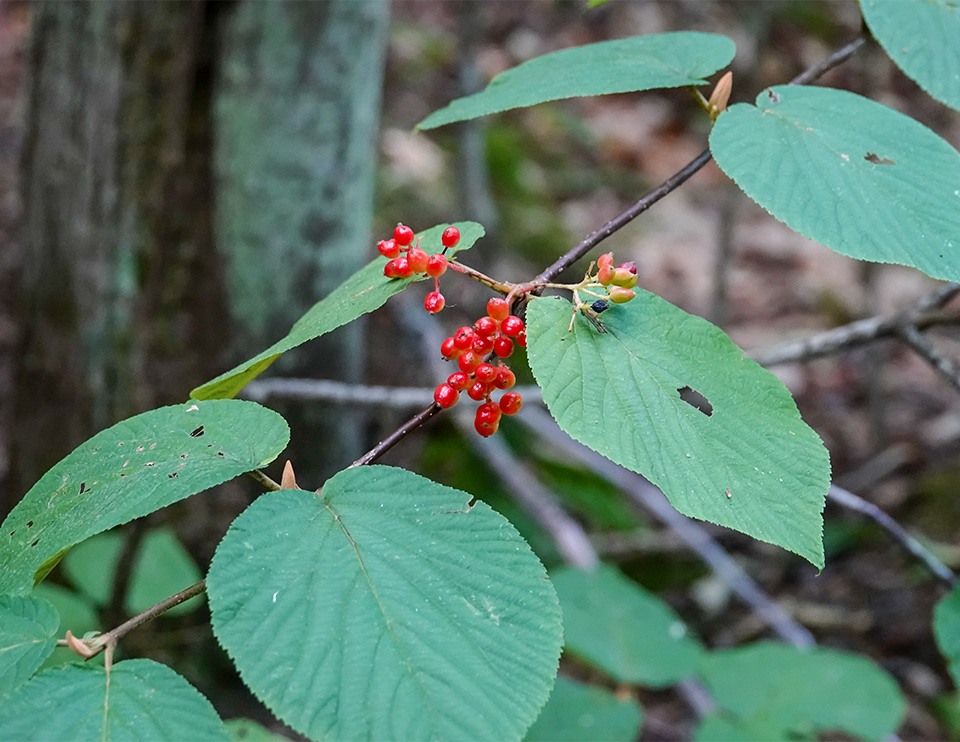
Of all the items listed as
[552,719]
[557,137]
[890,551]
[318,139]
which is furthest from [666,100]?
[552,719]

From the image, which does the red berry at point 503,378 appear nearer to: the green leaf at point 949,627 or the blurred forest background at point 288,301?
the green leaf at point 949,627

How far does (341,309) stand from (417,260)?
11 centimetres

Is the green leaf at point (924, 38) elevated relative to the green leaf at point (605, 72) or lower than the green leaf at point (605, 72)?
elevated

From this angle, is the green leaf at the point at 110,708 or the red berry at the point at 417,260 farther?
the red berry at the point at 417,260

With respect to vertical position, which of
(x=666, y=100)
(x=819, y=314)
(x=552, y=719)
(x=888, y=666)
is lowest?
(x=888, y=666)

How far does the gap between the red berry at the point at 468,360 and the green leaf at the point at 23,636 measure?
0.49 meters

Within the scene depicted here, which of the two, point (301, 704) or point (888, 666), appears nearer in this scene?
point (301, 704)

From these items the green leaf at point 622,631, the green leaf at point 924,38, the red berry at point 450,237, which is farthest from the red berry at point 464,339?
the green leaf at point 622,631

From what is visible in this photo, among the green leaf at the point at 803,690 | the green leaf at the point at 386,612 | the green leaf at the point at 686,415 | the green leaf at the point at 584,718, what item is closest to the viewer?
the green leaf at the point at 386,612

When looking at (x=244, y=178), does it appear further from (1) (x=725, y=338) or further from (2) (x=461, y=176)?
(1) (x=725, y=338)

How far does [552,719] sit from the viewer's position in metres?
1.78

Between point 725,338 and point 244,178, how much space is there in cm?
194

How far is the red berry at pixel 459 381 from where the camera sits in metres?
0.91

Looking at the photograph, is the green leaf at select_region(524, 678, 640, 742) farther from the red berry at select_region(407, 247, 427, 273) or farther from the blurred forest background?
the red berry at select_region(407, 247, 427, 273)
